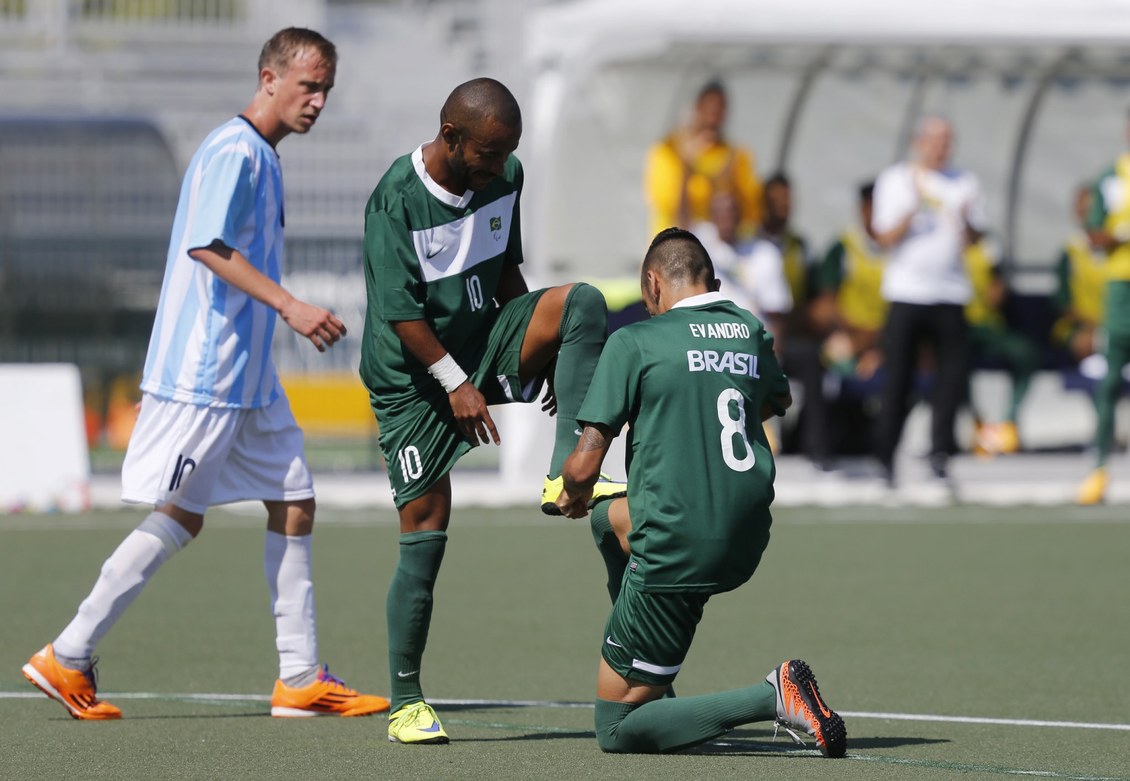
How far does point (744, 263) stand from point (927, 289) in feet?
4.79

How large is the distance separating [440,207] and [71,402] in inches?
314

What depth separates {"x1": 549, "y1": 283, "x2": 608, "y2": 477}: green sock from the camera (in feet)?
18.7

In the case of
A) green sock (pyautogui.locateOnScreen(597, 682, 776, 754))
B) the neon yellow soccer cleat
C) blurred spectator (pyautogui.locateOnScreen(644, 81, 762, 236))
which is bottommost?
green sock (pyautogui.locateOnScreen(597, 682, 776, 754))

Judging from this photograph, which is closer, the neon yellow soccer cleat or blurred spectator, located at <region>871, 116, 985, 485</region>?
the neon yellow soccer cleat

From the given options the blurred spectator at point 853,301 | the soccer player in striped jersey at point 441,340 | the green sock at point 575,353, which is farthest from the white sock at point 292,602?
the blurred spectator at point 853,301

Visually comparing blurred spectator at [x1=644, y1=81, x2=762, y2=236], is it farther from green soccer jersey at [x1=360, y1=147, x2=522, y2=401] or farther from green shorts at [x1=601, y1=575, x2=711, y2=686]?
green shorts at [x1=601, y1=575, x2=711, y2=686]

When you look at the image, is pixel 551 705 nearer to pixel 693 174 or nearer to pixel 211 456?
pixel 211 456

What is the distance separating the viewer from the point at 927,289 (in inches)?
526

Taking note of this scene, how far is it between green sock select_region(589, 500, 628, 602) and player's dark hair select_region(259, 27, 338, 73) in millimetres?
1637

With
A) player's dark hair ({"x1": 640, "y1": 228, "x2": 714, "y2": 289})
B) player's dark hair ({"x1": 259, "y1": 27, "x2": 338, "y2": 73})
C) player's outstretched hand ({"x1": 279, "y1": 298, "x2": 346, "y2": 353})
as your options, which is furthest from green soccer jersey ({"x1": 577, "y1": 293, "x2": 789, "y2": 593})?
player's dark hair ({"x1": 259, "y1": 27, "x2": 338, "y2": 73})

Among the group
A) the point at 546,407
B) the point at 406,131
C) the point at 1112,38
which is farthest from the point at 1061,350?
the point at 546,407

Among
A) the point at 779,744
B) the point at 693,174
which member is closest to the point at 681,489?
the point at 779,744

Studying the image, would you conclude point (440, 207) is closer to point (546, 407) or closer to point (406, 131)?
point (546, 407)

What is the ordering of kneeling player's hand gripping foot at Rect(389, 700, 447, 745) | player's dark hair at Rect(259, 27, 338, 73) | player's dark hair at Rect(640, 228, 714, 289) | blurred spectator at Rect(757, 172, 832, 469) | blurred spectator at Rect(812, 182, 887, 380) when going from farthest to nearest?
blurred spectator at Rect(812, 182, 887, 380) → blurred spectator at Rect(757, 172, 832, 469) → player's dark hair at Rect(259, 27, 338, 73) → kneeling player's hand gripping foot at Rect(389, 700, 447, 745) → player's dark hair at Rect(640, 228, 714, 289)
